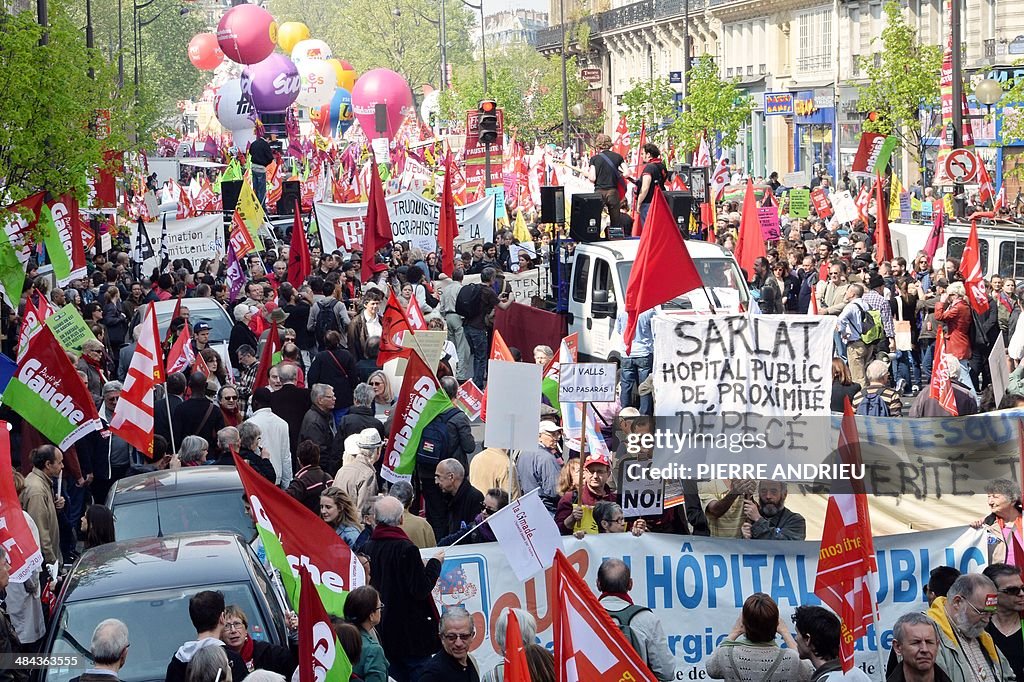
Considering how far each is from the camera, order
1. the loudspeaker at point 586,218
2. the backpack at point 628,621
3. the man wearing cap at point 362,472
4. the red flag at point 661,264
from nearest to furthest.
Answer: the backpack at point 628,621 < the man wearing cap at point 362,472 < the red flag at point 661,264 < the loudspeaker at point 586,218

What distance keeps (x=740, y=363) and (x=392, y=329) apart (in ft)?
15.1

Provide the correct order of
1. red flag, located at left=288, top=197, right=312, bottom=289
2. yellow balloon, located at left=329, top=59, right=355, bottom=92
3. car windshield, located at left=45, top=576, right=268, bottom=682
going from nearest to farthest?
1. car windshield, located at left=45, top=576, right=268, bottom=682
2. red flag, located at left=288, top=197, right=312, bottom=289
3. yellow balloon, located at left=329, top=59, right=355, bottom=92

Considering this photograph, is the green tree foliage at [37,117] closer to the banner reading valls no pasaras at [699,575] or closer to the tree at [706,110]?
the banner reading valls no pasaras at [699,575]

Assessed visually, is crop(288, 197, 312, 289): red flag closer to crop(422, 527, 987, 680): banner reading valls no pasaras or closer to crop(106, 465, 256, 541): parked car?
crop(106, 465, 256, 541): parked car

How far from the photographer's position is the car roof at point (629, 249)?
1697 cm

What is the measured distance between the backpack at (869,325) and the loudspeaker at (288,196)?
1594cm

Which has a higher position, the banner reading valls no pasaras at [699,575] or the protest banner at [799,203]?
the protest banner at [799,203]

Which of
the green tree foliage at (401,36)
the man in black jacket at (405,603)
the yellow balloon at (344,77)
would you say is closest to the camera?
the man in black jacket at (405,603)

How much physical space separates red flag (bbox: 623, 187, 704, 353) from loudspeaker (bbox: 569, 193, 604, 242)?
16.6 feet

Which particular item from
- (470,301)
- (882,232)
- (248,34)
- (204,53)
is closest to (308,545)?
(470,301)

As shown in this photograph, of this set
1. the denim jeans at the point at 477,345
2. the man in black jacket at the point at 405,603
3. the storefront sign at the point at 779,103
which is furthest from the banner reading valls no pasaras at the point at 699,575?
the storefront sign at the point at 779,103

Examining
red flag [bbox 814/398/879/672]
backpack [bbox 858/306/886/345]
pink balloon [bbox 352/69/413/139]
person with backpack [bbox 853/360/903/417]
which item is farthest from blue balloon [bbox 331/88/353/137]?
red flag [bbox 814/398/879/672]

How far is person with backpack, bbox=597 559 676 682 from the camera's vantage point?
7.29 m

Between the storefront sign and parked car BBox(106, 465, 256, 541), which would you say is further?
the storefront sign
